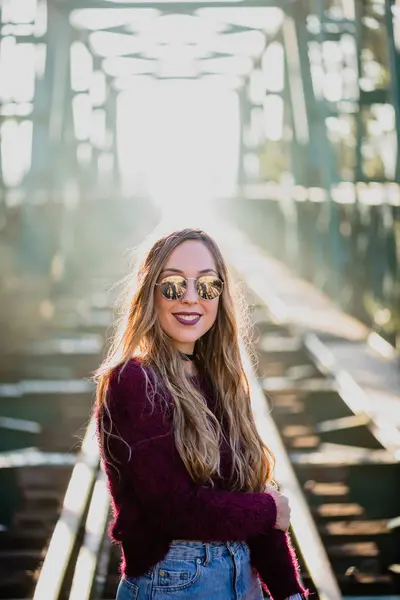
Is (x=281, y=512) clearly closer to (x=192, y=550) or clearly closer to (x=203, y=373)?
(x=192, y=550)

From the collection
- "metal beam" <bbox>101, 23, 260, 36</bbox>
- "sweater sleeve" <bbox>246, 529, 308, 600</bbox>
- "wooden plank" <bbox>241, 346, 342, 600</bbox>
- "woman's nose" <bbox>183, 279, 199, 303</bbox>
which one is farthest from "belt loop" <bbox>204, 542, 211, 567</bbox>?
"metal beam" <bbox>101, 23, 260, 36</bbox>

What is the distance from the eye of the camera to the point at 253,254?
800 inches

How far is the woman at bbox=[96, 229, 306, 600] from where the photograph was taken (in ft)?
6.40

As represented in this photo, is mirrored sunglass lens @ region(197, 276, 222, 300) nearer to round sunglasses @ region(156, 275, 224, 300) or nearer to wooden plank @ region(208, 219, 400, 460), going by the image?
round sunglasses @ region(156, 275, 224, 300)

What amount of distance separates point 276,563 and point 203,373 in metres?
0.46

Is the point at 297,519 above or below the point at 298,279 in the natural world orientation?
below

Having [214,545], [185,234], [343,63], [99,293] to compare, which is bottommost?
[214,545]

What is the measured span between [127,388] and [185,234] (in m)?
0.39

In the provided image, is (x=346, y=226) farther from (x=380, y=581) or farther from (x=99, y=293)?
(x=380, y=581)

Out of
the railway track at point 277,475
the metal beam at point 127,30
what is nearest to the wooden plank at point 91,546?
the railway track at point 277,475

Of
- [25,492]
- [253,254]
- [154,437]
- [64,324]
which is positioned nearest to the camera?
[154,437]

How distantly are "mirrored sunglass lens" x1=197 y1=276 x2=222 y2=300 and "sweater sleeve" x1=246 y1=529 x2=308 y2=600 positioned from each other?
0.53 metres

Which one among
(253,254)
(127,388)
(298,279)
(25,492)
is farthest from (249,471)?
(253,254)

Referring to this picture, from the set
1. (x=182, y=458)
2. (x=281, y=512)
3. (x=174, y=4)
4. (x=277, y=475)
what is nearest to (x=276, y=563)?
(x=281, y=512)
